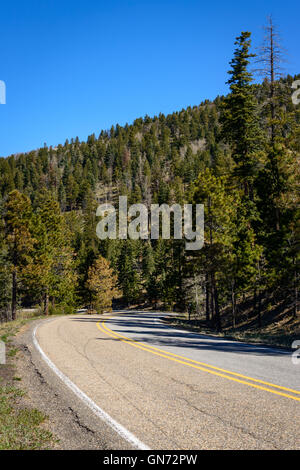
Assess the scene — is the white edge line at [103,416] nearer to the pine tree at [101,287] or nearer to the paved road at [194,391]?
the paved road at [194,391]

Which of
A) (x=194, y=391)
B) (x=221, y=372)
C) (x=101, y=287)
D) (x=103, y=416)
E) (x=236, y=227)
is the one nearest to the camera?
(x=103, y=416)

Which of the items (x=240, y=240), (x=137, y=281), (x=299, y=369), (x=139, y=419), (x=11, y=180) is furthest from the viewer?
(x=11, y=180)

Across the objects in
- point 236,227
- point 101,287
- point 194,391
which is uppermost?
point 236,227

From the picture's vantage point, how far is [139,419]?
16.0 ft

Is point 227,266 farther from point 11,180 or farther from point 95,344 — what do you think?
point 11,180

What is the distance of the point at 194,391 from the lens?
20.1 feet

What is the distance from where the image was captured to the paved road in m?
4.23

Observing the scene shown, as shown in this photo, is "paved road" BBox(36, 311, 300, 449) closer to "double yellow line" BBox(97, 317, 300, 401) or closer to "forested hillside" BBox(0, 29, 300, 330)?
"double yellow line" BBox(97, 317, 300, 401)

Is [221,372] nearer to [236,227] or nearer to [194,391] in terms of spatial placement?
[194,391]

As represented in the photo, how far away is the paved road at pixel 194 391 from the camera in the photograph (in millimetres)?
4227

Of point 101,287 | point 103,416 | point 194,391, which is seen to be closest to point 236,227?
point 194,391

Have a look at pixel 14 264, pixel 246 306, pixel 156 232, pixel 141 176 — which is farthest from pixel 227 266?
pixel 141 176

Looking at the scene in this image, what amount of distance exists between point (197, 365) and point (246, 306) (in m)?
23.9

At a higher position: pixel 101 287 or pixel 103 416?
pixel 103 416
